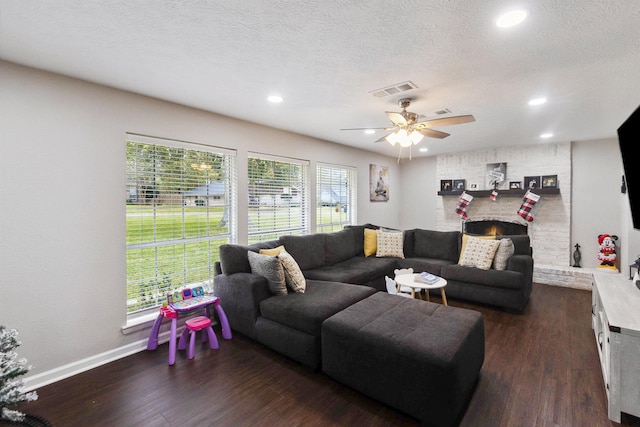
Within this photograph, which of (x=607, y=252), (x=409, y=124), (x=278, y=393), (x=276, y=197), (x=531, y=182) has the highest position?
(x=409, y=124)

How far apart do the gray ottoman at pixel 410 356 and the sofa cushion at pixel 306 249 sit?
1.52 metres

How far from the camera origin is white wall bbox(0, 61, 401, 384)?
2.19 m

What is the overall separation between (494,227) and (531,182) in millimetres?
1071

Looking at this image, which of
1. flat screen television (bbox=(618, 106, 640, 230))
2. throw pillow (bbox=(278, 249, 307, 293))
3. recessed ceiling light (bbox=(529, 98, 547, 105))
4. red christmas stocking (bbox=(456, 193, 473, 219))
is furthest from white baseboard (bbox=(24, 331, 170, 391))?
red christmas stocking (bbox=(456, 193, 473, 219))

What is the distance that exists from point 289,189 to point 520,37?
3264mm

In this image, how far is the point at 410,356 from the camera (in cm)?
180

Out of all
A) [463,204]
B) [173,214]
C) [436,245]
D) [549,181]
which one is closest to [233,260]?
[173,214]

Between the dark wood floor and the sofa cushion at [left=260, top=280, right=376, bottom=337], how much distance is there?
1.24ft

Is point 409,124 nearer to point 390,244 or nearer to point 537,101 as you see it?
point 537,101

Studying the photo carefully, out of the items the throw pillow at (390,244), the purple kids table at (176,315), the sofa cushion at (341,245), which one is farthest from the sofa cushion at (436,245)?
Answer: the purple kids table at (176,315)

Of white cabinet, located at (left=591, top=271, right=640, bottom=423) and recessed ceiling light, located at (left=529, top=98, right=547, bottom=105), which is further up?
recessed ceiling light, located at (left=529, top=98, right=547, bottom=105)

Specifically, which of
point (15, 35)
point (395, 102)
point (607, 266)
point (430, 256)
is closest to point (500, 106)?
point (395, 102)

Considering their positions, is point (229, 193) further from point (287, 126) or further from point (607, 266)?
point (607, 266)

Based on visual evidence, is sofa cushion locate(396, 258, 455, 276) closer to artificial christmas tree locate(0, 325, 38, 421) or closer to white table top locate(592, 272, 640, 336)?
white table top locate(592, 272, 640, 336)
